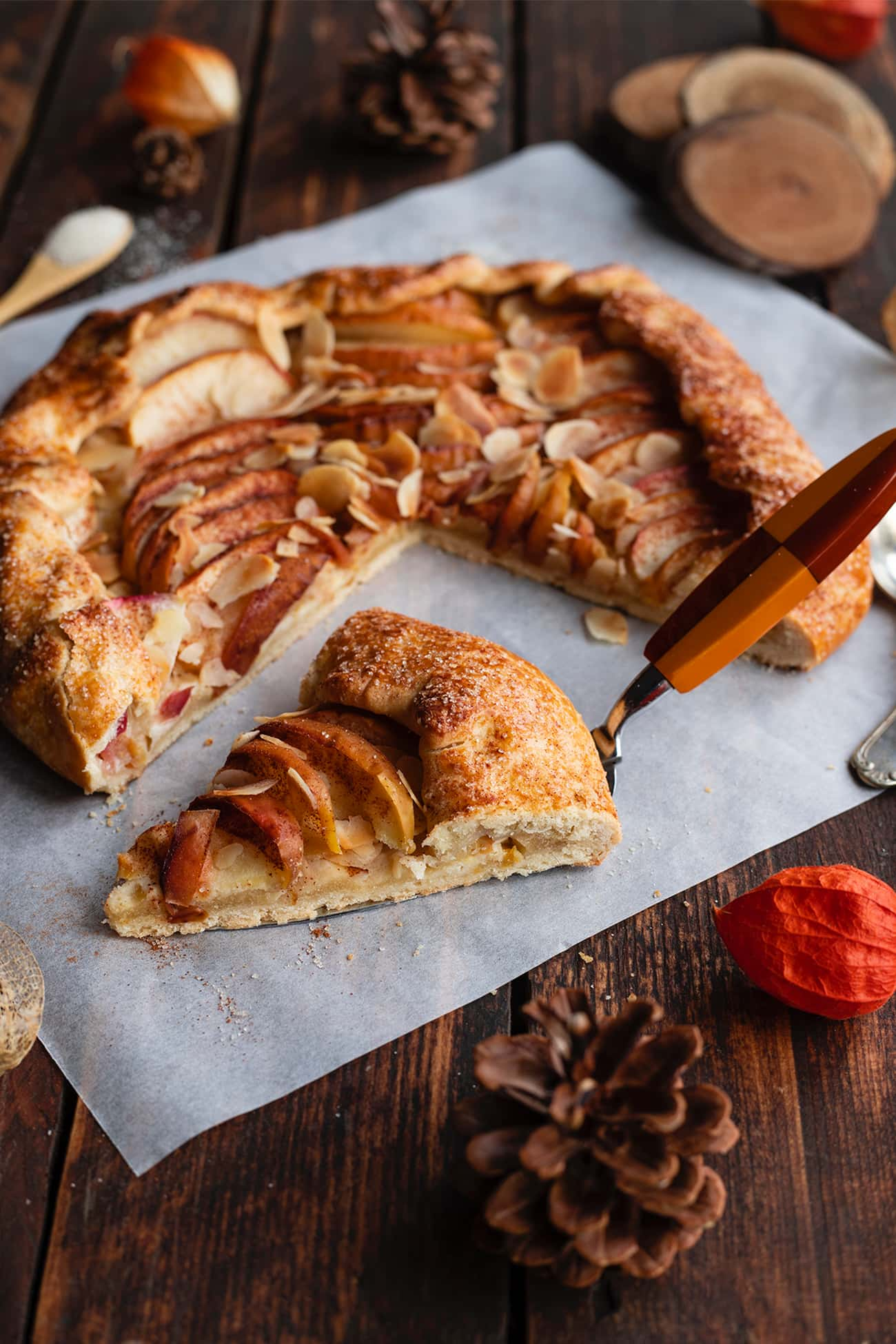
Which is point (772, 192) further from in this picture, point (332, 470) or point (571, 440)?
point (332, 470)

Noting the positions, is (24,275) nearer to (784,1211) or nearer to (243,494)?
(243,494)

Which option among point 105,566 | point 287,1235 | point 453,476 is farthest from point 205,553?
point 287,1235

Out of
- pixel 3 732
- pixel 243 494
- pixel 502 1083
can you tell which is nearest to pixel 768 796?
pixel 502 1083

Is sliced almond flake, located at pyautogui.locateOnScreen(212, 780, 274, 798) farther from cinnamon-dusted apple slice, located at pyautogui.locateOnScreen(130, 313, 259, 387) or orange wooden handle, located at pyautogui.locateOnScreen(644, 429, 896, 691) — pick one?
cinnamon-dusted apple slice, located at pyautogui.locateOnScreen(130, 313, 259, 387)

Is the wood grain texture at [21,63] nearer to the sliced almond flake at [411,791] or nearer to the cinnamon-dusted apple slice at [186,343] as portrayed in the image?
the cinnamon-dusted apple slice at [186,343]

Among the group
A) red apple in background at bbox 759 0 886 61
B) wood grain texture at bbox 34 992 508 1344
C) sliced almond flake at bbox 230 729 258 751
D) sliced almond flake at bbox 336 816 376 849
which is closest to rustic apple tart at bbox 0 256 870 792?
sliced almond flake at bbox 230 729 258 751

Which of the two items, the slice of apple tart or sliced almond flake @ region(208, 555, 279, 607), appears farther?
sliced almond flake @ region(208, 555, 279, 607)
